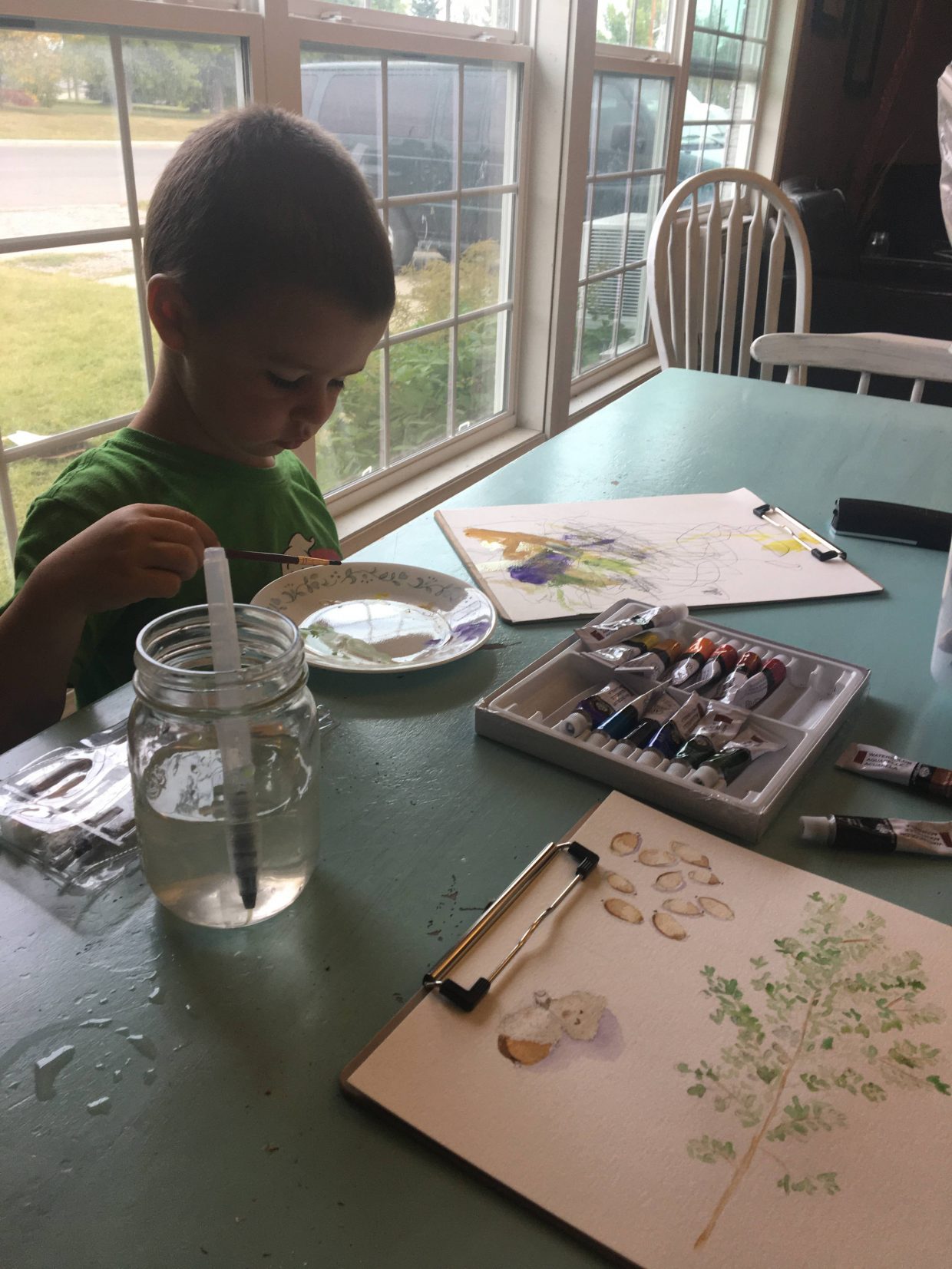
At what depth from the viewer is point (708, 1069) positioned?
1.39ft

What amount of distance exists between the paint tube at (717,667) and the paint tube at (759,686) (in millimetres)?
19

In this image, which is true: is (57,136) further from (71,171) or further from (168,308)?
(168,308)

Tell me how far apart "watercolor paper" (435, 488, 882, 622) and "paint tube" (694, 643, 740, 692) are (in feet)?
0.44

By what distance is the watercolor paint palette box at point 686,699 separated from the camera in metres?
0.58

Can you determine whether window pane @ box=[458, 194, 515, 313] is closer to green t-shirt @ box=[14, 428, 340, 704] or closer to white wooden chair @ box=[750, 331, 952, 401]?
white wooden chair @ box=[750, 331, 952, 401]

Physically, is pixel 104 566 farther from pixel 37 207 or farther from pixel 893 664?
pixel 37 207

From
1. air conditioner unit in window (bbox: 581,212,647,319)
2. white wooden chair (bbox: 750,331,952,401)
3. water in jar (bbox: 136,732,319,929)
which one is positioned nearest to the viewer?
water in jar (bbox: 136,732,319,929)

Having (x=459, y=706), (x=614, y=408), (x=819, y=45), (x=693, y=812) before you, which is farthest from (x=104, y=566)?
(x=819, y=45)

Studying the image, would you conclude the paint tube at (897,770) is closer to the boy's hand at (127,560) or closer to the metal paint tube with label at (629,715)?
the metal paint tube with label at (629,715)

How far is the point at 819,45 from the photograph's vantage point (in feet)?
13.2

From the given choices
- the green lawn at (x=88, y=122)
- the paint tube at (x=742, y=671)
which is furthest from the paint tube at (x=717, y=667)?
the green lawn at (x=88, y=122)

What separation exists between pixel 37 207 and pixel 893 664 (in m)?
1.23

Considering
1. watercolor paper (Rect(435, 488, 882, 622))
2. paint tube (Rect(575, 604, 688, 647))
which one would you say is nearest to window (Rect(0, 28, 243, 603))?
watercolor paper (Rect(435, 488, 882, 622))

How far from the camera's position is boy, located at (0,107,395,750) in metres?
0.72
